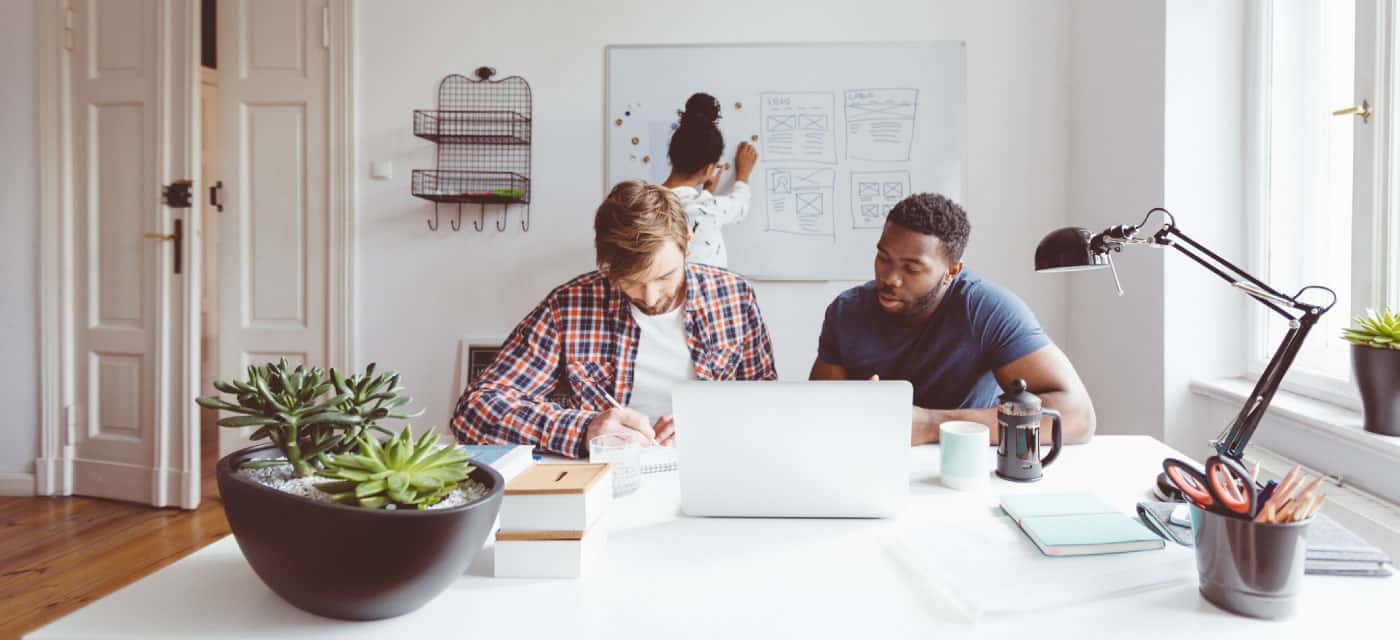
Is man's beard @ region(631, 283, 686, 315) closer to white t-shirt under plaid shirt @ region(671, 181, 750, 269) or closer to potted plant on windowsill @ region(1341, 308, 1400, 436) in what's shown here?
white t-shirt under plaid shirt @ region(671, 181, 750, 269)

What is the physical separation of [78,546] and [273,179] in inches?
59.3

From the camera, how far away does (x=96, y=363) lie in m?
3.14

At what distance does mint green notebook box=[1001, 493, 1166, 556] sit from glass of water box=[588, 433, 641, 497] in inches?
20.2

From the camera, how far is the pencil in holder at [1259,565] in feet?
2.33

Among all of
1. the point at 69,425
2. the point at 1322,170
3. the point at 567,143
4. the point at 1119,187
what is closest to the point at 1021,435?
the point at 1322,170

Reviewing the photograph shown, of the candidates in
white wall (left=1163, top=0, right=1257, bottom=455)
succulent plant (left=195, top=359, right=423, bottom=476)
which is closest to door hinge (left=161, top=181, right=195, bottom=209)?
succulent plant (left=195, top=359, right=423, bottom=476)

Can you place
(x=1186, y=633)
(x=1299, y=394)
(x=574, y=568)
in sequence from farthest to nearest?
1. (x=1299, y=394)
2. (x=574, y=568)
3. (x=1186, y=633)

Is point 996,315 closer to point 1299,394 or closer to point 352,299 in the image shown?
point 1299,394

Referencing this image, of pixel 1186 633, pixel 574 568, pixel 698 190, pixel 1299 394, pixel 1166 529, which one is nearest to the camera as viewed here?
pixel 1186 633

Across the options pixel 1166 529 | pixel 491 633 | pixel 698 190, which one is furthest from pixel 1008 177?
pixel 491 633

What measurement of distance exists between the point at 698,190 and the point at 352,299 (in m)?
1.50

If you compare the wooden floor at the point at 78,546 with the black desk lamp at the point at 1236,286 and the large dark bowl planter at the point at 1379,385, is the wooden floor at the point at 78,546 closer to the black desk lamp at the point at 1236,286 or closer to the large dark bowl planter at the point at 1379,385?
the black desk lamp at the point at 1236,286

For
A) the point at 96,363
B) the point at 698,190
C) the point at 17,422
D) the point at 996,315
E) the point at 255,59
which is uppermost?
the point at 255,59

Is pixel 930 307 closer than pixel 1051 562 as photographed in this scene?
No
